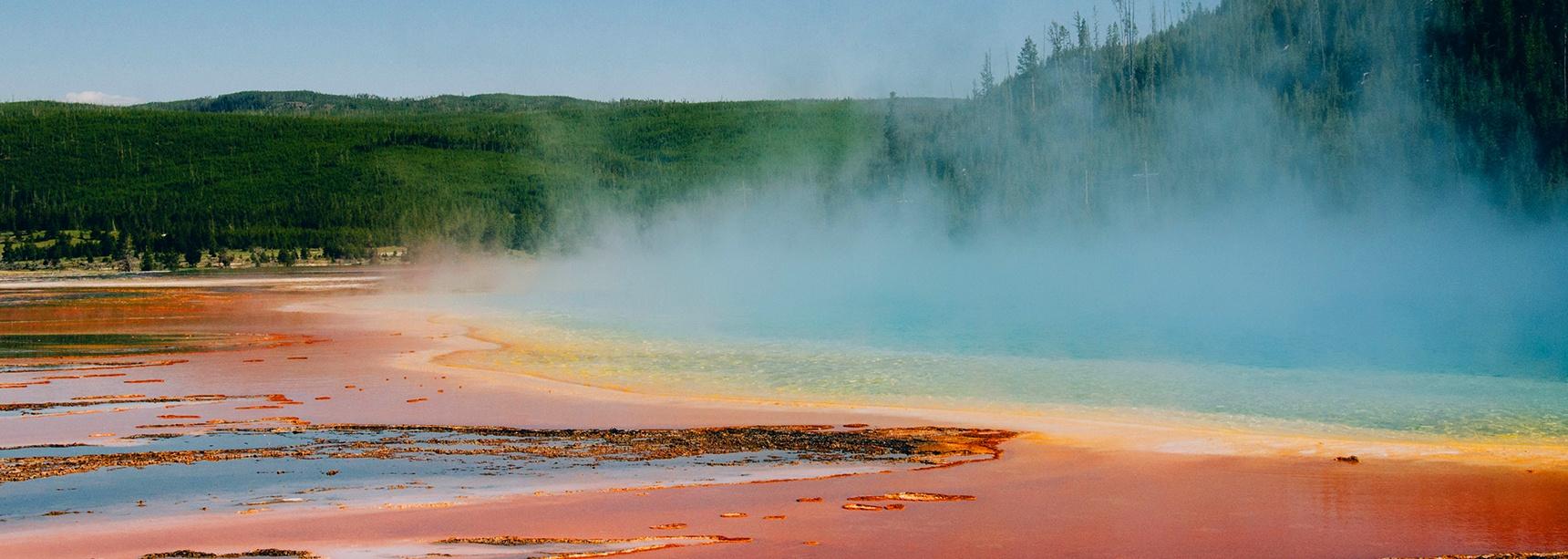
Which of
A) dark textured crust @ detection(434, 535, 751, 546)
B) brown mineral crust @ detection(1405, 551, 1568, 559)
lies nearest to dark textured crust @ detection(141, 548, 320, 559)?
dark textured crust @ detection(434, 535, 751, 546)

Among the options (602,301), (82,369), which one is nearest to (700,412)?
(82,369)

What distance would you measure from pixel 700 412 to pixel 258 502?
6503mm

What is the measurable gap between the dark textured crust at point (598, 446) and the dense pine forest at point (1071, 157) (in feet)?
184

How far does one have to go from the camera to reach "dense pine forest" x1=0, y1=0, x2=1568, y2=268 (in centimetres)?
6975

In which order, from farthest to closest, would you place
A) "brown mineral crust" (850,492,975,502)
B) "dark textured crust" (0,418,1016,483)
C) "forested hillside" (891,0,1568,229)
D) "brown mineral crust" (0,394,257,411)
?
"forested hillside" (891,0,1568,229), "brown mineral crust" (0,394,257,411), "dark textured crust" (0,418,1016,483), "brown mineral crust" (850,492,975,502)

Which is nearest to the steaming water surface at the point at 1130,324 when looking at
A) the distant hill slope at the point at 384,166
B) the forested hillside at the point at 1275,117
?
the forested hillside at the point at 1275,117

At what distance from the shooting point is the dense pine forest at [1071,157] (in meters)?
69.8

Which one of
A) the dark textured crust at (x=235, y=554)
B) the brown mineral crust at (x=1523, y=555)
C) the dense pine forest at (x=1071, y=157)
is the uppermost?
the dense pine forest at (x=1071, y=157)

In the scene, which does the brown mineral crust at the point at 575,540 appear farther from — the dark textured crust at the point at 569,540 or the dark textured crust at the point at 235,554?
the dark textured crust at the point at 235,554

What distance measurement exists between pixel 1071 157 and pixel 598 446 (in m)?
72.7

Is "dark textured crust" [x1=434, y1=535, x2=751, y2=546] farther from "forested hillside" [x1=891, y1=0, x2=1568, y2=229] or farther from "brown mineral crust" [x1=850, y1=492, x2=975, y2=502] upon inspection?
"forested hillside" [x1=891, y1=0, x2=1568, y2=229]

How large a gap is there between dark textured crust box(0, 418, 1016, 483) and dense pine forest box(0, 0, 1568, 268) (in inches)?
2211

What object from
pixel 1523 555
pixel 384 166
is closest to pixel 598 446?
pixel 1523 555

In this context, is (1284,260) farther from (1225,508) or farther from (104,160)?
(104,160)
